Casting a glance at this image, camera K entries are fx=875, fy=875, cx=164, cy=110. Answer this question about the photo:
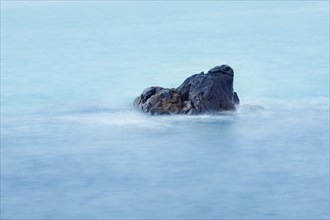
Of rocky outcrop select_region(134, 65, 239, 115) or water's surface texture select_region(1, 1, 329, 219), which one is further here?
rocky outcrop select_region(134, 65, 239, 115)

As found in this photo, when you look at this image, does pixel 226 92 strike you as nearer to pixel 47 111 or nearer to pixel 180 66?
pixel 47 111

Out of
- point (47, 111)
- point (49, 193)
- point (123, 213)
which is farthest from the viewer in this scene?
point (47, 111)

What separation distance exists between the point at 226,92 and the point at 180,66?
423 cm

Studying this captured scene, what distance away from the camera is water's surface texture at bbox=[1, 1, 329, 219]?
28.3ft

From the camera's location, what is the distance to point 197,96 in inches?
455

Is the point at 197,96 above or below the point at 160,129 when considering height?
above

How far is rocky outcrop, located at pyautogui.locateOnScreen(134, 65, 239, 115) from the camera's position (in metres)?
11.5

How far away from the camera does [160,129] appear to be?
10.9 metres

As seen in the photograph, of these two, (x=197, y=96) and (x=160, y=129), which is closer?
(x=160, y=129)

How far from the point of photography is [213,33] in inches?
768

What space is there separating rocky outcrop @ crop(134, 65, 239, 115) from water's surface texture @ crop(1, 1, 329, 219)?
7.0 inches

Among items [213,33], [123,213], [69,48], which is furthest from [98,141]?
[213,33]

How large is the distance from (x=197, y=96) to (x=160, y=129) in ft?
2.94

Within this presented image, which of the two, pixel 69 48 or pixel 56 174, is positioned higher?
pixel 69 48
